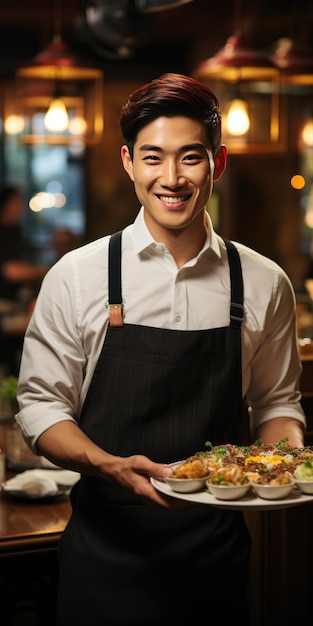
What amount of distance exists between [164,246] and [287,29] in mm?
6701

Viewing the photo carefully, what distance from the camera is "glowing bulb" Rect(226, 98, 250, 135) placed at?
508 cm

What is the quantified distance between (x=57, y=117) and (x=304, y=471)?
3935 mm

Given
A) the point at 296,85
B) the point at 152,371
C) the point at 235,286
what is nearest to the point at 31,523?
the point at 152,371

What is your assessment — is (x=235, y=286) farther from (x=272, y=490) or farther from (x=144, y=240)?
(x=272, y=490)

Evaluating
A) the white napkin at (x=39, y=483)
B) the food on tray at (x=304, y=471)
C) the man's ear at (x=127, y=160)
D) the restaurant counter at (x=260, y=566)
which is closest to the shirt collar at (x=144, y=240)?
the man's ear at (x=127, y=160)

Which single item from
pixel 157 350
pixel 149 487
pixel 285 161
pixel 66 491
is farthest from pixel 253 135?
pixel 285 161

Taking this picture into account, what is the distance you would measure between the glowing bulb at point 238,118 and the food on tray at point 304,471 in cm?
328

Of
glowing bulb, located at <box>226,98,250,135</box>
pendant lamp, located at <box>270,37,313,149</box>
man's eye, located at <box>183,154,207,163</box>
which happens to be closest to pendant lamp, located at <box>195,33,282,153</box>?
glowing bulb, located at <box>226,98,250,135</box>

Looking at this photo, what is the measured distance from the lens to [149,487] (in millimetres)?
2023

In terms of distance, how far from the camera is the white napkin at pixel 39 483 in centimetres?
300

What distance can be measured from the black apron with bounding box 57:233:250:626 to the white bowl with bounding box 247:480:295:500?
0.35 meters

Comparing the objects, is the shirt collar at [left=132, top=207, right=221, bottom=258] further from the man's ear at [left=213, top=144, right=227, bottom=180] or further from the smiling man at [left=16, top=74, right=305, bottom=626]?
the man's ear at [left=213, top=144, right=227, bottom=180]

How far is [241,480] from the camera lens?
6.61 ft

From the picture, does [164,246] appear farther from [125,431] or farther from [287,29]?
[287,29]
